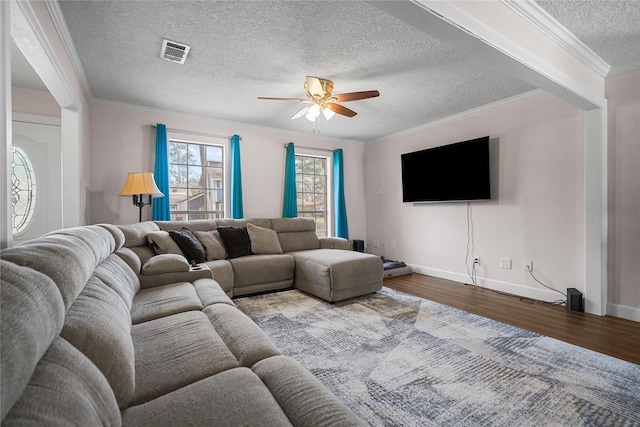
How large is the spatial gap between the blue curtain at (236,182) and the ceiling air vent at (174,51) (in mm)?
1946

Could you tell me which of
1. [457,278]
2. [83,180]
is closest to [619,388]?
[457,278]

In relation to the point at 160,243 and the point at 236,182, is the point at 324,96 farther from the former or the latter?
the point at 160,243

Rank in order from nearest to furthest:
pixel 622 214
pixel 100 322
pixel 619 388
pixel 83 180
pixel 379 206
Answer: pixel 100 322, pixel 619 388, pixel 622 214, pixel 83 180, pixel 379 206

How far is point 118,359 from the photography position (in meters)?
0.94

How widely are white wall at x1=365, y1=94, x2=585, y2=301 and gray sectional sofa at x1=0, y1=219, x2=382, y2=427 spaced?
367 centimetres

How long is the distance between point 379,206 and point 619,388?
4.32 m

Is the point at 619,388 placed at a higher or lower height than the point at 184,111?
lower

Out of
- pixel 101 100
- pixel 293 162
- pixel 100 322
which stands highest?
pixel 101 100

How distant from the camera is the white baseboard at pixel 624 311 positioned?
9.28 feet

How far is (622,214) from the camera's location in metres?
2.91

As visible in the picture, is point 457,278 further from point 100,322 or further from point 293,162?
point 100,322

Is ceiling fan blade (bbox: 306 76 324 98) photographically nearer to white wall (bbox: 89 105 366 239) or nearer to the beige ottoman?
the beige ottoman

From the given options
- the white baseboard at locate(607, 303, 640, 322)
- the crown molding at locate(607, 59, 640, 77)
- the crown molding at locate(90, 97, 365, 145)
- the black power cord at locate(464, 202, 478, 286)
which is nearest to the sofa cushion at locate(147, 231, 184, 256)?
the crown molding at locate(90, 97, 365, 145)

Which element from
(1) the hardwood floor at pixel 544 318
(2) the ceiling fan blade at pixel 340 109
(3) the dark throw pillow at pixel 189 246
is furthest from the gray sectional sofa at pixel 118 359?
(1) the hardwood floor at pixel 544 318
